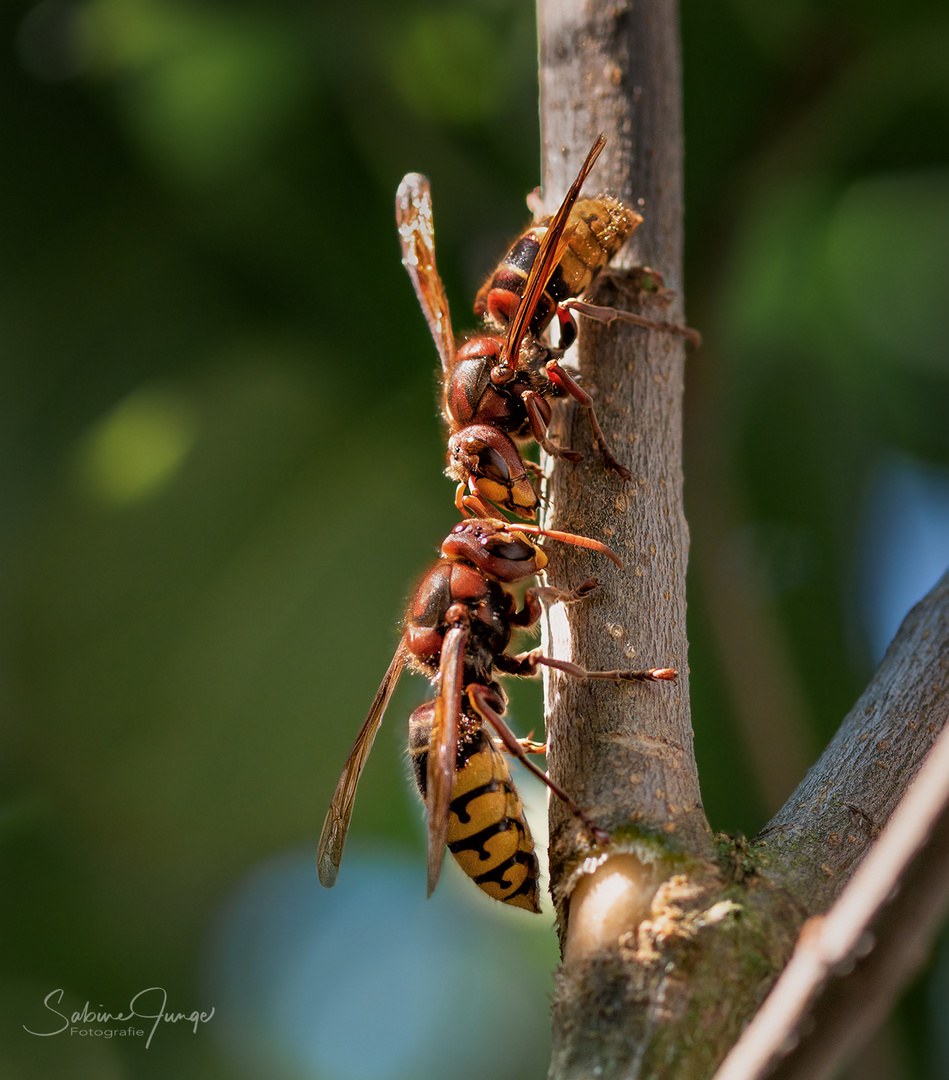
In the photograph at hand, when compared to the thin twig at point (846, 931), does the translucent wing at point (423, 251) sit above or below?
above

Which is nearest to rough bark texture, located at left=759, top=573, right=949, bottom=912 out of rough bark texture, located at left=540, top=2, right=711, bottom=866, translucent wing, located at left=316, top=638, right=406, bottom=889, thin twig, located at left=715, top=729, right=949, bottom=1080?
rough bark texture, located at left=540, top=2, right=711, bottom=866

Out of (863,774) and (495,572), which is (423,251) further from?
(863,774)

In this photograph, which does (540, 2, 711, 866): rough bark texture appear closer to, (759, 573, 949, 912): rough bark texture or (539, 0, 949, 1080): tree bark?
(539, 0, 949, 1080): tree bark

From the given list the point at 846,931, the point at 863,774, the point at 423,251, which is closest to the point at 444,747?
the point at 863,774

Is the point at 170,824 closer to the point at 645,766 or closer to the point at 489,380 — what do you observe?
the point at 489,380

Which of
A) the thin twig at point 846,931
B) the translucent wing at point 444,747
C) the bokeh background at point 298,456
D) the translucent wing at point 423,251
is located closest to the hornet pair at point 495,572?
the translucent wing at point 444,747

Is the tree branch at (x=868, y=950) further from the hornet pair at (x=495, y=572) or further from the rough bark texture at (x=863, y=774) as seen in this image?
the hornet pair at (x=495, y=572)

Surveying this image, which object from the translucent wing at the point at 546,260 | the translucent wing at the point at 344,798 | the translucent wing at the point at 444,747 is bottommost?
the translucent wing at the point at 344,798
